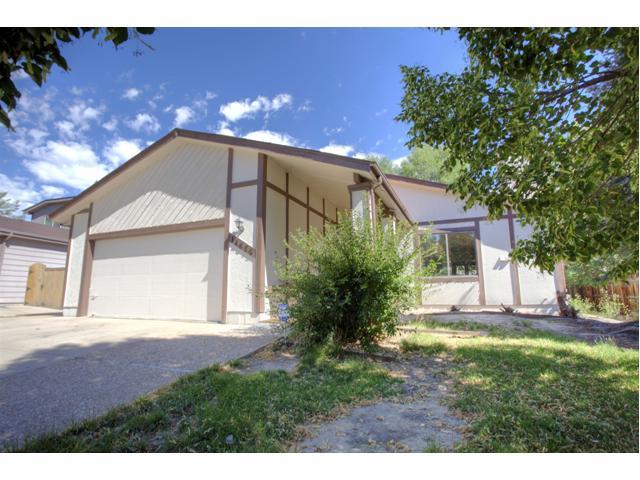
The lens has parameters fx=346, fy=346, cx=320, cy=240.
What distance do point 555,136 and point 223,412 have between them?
3.34 metres

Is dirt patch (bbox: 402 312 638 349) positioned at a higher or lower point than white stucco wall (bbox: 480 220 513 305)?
lower

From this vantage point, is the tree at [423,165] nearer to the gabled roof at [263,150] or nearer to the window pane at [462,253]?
the window pane at [462,253]

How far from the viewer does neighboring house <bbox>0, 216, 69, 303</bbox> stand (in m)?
13.0

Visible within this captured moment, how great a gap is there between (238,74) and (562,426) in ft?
14.6

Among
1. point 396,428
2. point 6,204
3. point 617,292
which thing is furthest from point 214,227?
point 617,292

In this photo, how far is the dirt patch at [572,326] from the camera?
20.3 feet

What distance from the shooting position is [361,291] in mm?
4637

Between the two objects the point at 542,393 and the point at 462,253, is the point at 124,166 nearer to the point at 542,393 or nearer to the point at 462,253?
the point at 542,393

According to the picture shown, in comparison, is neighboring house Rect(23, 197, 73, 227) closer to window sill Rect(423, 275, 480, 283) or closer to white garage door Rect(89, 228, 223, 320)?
white garage door Rect(89, 228, 223, 320)

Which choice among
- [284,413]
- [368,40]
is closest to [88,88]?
[368,40]

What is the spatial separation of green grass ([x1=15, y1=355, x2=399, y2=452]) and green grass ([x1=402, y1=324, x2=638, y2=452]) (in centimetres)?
93

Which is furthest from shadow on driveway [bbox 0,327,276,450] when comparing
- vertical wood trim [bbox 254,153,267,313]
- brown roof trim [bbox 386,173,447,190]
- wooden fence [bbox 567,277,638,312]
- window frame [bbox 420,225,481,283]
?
wooden fence [bbox 567,277,638,312]

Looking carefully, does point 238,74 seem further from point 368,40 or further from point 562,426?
point 562,426

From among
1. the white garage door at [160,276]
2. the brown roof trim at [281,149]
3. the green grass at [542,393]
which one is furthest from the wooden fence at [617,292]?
the white garage door at [160,276]
